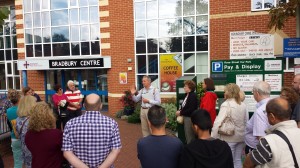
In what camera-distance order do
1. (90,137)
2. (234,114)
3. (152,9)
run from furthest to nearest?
(152,9) < (234,114) < (90,137)

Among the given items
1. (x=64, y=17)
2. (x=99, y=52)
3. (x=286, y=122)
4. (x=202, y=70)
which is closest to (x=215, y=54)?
(x=202, y=70)

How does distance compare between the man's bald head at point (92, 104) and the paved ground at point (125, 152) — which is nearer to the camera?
the man's bald head at point (92, 104)

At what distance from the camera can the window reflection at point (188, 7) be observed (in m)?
11.8

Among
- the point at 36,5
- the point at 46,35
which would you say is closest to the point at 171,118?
the point at 46,35

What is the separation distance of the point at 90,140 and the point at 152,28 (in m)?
9.92

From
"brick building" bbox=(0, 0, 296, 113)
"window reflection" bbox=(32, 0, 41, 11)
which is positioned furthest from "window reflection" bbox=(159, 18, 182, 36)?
"window reflection" bbox=(32, 0, 41, 11)

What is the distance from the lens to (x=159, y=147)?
277 cm

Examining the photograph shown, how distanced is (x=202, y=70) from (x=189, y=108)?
6108mm

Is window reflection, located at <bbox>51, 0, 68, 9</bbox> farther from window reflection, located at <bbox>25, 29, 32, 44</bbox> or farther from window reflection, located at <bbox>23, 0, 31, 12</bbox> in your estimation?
window reflection, located at <bbox>25, 29, 32, 44</bbox>

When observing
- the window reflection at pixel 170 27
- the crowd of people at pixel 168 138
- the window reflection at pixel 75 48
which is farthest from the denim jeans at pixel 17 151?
the window reflection at pixel 75 48

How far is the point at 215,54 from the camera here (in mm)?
11359

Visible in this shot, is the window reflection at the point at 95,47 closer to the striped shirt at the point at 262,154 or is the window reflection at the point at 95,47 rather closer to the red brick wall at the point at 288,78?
the red brick wall at the point at 288,78

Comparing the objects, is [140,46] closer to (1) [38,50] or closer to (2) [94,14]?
(2) [94,14]

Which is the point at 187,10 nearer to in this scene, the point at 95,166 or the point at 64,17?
the point at 64,17
